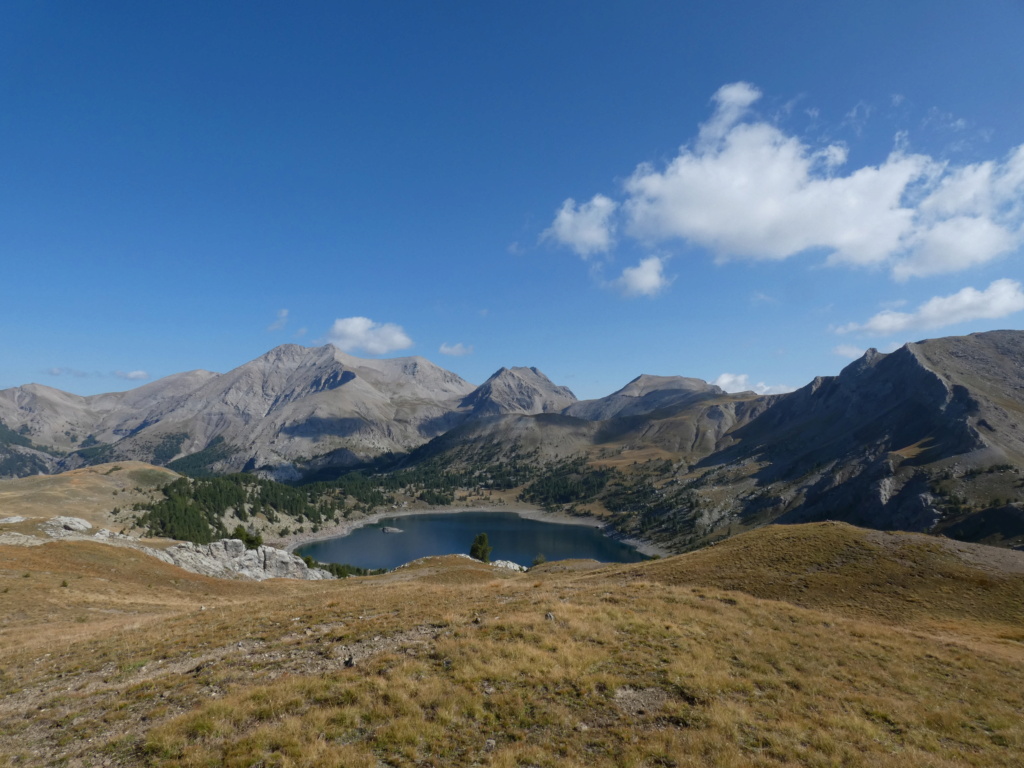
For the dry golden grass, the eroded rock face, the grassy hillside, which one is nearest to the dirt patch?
the grassy hillside

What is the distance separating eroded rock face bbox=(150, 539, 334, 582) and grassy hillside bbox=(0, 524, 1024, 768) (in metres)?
42.3

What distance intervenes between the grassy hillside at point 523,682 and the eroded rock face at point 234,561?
139ft

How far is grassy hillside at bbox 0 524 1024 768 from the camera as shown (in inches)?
460

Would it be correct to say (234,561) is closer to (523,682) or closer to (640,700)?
(523,682)

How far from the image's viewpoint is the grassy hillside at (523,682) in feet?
38.3

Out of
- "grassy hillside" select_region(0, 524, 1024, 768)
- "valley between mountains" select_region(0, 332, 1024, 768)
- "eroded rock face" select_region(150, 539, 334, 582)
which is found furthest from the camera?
"eroded rock face" select_region(150, 539, 334, 582)

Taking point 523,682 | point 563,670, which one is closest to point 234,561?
point 523,682

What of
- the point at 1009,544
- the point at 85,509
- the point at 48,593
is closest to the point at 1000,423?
the point at 1009,544

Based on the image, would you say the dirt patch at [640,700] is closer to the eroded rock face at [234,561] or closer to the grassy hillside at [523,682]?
the grassy hillside at [523,682]

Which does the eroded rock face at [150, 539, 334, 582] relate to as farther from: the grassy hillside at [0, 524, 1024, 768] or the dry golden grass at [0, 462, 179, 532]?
the grassy hillside at [0, 524, 1024, 768]

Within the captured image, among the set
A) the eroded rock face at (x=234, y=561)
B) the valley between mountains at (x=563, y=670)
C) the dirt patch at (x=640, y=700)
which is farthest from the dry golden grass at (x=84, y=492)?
the dirt patch at (x=640, y=700)

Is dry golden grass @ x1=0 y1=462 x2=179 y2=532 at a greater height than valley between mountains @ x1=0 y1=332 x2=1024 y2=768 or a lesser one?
lesser

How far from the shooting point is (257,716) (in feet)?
41.5

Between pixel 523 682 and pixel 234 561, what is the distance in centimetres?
9181
